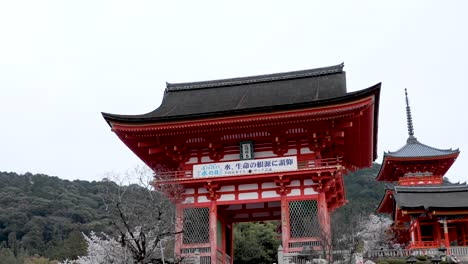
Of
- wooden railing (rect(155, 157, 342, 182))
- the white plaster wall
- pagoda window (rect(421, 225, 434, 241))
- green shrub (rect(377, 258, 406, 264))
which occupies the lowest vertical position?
green shrub (rect(377, 258, 406, 264))

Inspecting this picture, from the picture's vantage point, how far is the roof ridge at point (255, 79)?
24.1 meters

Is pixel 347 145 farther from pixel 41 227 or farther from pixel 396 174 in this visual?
pixel 41 227

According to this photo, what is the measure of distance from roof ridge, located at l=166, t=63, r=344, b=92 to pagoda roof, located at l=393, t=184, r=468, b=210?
10.9m

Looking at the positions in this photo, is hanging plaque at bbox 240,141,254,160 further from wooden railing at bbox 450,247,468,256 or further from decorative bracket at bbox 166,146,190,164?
wooden railing at bbox 450,247,468,256

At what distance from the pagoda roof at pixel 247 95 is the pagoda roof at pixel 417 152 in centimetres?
1938

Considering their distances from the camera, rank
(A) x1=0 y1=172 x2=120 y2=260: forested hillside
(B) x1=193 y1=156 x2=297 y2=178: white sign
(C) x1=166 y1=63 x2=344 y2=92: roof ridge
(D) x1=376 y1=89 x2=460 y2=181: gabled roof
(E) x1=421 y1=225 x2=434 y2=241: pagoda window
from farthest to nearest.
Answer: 1. (A) x1=0 y1=172 x2=120 y2=260: forested hillside
2. (D) x1=376 y1=89 x2=460 y2=181: gabled roof
3. (E) x1=421 y1=225 x2=434 y2=241: pagoda window
4. (C) x1=166 y1=63 x2=344 y2=92: roof ridge
5. (B) x1=193 y1=156 x2=297 y2=178: white sign

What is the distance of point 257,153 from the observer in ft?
67.7

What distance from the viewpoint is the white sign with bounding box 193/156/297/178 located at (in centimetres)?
1988

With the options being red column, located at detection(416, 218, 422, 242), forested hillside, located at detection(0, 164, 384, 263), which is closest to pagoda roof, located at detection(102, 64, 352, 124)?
red column, located at detection(416, 218, 422, 242)

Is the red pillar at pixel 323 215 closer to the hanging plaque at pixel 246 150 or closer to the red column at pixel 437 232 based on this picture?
the hanging plaque at pixel 246 150

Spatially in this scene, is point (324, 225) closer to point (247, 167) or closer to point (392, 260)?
point (392, 260)

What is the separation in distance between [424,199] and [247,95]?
14.9 m

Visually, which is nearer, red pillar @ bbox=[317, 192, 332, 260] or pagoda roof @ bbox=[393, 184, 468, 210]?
red pillar @ bbox=[317, 192, 332, 260]

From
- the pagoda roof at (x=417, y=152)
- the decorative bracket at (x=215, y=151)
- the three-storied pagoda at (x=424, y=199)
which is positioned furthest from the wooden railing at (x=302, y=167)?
the pagoda roof at (x=417, y=152)
